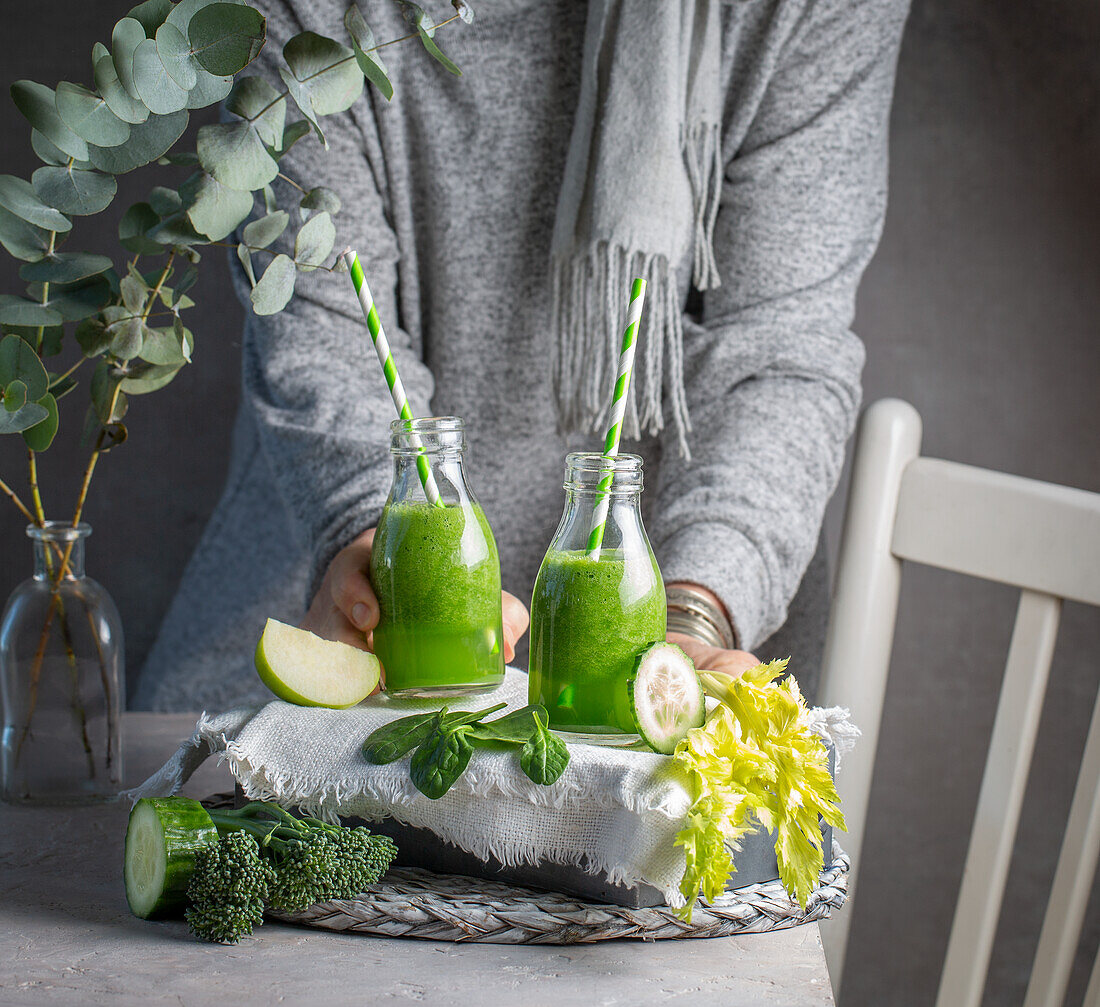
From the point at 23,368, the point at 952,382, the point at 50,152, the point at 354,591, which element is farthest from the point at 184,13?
the point at 952,382

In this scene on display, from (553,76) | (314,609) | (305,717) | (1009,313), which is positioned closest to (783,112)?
(553,76)

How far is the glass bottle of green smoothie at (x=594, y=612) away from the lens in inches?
23.3

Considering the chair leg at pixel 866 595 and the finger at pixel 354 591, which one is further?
the chair leg at pixel 866 595

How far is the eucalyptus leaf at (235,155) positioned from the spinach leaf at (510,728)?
33 centimetres

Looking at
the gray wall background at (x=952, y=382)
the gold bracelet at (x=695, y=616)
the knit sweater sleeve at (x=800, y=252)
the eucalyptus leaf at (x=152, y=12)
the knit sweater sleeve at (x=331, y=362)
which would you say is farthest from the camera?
the gray wall background at (x=952, y=382)

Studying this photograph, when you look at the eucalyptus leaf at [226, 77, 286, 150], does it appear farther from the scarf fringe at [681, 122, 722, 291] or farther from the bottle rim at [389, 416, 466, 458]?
the scarf fringe at [681, 122, 722, 291]

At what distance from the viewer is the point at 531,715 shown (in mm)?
570

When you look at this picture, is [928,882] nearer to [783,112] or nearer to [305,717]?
[783,112]

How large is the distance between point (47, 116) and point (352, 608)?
1.08 feet

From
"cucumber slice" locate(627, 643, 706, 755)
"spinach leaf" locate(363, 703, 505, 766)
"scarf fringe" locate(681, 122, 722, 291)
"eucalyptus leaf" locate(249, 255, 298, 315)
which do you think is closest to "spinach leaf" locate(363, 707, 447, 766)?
"spinach leaf" locate(363, 703, 505, 766)

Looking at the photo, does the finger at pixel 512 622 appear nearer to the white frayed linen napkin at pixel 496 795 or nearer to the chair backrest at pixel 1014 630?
the white frayed linen napkin at pixel 496 795

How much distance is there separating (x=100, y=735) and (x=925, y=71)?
1.34 m

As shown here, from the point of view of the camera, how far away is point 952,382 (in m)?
1.55

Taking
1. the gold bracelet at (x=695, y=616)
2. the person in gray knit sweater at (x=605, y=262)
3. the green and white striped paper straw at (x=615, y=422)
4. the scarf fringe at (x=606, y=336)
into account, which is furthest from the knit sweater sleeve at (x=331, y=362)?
the green and white striped paper straw at (x=615, y=422)
